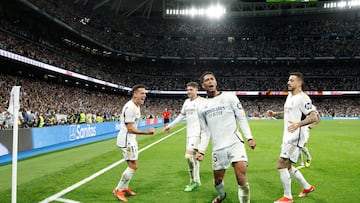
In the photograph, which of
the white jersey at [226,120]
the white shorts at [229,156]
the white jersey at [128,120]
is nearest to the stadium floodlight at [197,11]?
the white jersey at [128,120]

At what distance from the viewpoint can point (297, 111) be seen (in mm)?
6426

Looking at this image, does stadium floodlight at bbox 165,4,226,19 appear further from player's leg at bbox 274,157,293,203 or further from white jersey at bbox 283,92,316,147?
player's leg at bbox 274,157,293,203

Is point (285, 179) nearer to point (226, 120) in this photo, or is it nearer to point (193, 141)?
point (226, 120)

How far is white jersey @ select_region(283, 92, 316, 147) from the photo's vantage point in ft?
20.6

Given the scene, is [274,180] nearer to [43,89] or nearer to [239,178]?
[239,178]

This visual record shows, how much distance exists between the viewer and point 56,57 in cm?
3925

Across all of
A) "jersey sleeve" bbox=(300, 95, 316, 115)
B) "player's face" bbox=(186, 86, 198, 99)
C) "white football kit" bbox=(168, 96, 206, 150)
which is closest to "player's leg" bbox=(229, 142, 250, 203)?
"jersey sleeve" bbox=(300, 95, 316, 115)

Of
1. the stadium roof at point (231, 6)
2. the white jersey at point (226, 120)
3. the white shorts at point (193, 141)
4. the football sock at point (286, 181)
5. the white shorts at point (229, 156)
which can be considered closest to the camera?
the white shorts at point (229, 156)

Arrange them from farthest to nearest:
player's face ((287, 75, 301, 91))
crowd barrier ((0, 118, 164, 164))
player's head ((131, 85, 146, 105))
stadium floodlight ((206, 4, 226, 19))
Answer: stadium floodlight ((206, 4, 226, 19)), crowd barrier ((0, 118, 164, 164)), player's head ((131, 85, 146, 105)), player's face ((287, 75, 301, 91))

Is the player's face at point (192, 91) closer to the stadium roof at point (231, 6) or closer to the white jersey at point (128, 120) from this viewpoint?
the white jersey at point (128, 120)

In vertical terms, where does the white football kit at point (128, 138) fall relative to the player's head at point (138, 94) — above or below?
below

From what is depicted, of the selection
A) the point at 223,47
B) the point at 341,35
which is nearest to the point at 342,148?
the point at 223,47

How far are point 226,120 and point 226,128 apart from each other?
0.14 m

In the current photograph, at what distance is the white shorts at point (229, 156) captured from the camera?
509 cm
